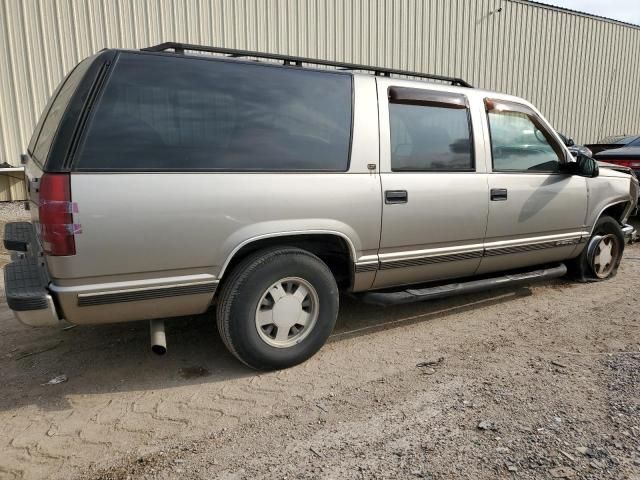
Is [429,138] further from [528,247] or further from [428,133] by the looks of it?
[528,247]

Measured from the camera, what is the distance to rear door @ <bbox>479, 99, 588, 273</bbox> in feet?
13.7

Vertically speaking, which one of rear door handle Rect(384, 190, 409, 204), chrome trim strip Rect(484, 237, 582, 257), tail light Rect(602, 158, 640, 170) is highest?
rear door handle Rect(384, 190, 409, 204)

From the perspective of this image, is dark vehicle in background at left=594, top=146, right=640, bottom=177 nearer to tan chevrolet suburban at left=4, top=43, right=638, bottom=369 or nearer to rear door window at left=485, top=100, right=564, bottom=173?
rear door window at left=485, top=100, right=564, bottom=173

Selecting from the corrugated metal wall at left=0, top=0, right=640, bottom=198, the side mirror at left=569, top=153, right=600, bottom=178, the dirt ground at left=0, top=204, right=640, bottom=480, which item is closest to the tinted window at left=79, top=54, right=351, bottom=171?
the dirt ground at left=0, top=204, right=640, bottom=480

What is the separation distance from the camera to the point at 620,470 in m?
2.34

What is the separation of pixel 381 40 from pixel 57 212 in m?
10.00

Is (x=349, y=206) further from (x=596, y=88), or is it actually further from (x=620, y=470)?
(x=596, y=88)

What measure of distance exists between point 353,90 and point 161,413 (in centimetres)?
242

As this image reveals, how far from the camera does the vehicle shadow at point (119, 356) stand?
10.3ft

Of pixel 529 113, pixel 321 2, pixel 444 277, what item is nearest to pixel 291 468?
pixel 444 277

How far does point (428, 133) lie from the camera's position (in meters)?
3.81

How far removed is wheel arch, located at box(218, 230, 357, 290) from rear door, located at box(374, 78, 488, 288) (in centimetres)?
25

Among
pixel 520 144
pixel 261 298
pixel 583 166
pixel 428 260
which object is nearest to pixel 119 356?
pixel 261 298

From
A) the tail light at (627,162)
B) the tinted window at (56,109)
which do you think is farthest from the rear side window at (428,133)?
the tail light at (627,162)
